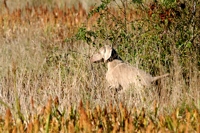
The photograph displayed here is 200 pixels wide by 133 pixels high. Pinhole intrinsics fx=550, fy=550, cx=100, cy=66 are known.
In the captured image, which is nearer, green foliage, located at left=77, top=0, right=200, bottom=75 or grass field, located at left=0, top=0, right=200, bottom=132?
grass field, located at left=0, top=0, right=200, bottom=132

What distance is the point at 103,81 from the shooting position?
260 inches

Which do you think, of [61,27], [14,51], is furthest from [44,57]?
[61,27]

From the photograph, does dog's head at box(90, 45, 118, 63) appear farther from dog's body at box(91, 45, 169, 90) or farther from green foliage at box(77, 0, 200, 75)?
green foliage at box(77, 0, 200, 75)

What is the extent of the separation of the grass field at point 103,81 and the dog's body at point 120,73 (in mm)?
125

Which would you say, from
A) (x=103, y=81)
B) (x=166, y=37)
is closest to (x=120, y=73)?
(x=103, y=81)

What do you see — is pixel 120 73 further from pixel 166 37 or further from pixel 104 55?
pixel 166 37

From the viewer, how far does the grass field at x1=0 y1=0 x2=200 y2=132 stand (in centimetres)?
453

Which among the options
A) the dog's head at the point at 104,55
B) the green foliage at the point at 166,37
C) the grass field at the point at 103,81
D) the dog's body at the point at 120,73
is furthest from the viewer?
the green foliage at the point at 166,37

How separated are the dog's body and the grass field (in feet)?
0.41

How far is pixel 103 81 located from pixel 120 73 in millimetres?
307

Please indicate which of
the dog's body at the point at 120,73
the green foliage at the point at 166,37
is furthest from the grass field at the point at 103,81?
the dog's body at the point at 120,73

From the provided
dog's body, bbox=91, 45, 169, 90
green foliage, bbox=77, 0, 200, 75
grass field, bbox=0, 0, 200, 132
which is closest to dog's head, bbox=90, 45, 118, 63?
dog's body, bbox=91, 45, 169, 90

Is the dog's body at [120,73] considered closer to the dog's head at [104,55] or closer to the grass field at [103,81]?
the dog's head at [104,55]

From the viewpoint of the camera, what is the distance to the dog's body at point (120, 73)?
6.19 m
